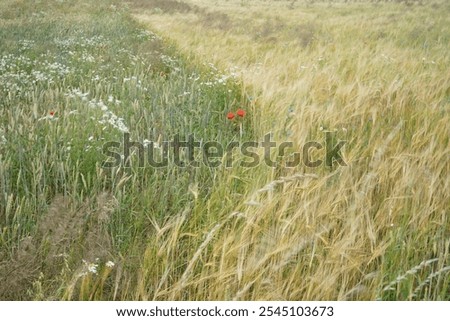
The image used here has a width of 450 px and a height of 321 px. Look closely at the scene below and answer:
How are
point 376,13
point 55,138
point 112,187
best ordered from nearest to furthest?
point 112,187, point 55,138, point 376,13

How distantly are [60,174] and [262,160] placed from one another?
100 cm

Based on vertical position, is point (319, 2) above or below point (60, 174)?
above

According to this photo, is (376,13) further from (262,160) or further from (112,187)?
(112,187)

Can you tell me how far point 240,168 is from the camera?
214 centimetres

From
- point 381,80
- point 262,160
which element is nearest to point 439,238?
point 262,160

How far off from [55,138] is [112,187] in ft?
1.40

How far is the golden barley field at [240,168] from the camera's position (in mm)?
1729

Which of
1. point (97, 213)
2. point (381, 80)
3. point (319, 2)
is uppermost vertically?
point (319, 2)

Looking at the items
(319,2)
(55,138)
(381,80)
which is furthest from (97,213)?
(319,2)

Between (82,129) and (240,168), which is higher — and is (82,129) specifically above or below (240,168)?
above

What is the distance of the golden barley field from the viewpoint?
1729 mm

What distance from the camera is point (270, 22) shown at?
11.5 feet

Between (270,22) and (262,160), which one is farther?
(270,22)

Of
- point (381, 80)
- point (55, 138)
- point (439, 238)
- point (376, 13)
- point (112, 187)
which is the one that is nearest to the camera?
point (439, 238)
